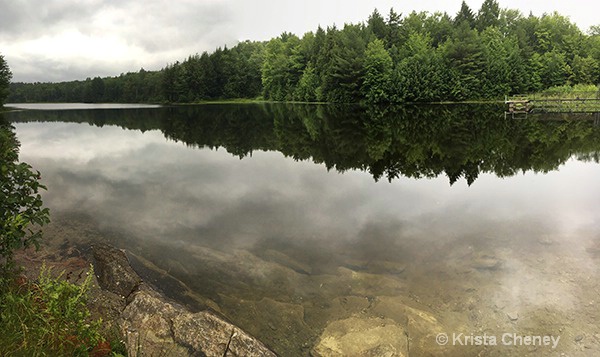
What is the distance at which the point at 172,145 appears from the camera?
32.4 m

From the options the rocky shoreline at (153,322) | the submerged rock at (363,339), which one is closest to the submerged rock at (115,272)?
the rocky shoreline at (153,322)

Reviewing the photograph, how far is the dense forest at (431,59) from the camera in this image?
84.6 meters

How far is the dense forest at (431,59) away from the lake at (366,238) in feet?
210

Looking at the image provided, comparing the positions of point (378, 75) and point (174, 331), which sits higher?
point (378, 75)

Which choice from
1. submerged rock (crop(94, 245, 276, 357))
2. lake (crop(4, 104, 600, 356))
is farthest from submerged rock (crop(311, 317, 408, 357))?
submerged rock (crop(94, 245, 276, 357))

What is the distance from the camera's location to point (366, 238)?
11734mm

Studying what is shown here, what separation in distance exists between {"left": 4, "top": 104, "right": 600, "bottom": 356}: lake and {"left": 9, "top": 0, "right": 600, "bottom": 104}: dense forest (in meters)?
64.0

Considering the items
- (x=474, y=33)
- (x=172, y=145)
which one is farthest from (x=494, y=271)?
(x=474, y=33)

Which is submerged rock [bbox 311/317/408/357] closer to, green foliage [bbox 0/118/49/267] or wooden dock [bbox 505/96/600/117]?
green foliage [bbox 0/118/49/267]

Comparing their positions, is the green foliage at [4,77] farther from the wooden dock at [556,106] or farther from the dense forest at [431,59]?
the wooden dock at [556,106]

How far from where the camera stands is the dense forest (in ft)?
278

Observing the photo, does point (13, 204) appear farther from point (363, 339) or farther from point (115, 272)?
point (363, 339)

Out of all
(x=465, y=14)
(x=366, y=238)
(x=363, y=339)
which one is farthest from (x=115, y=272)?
(x=465, y=14)

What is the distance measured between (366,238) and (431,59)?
84800 millimetres
